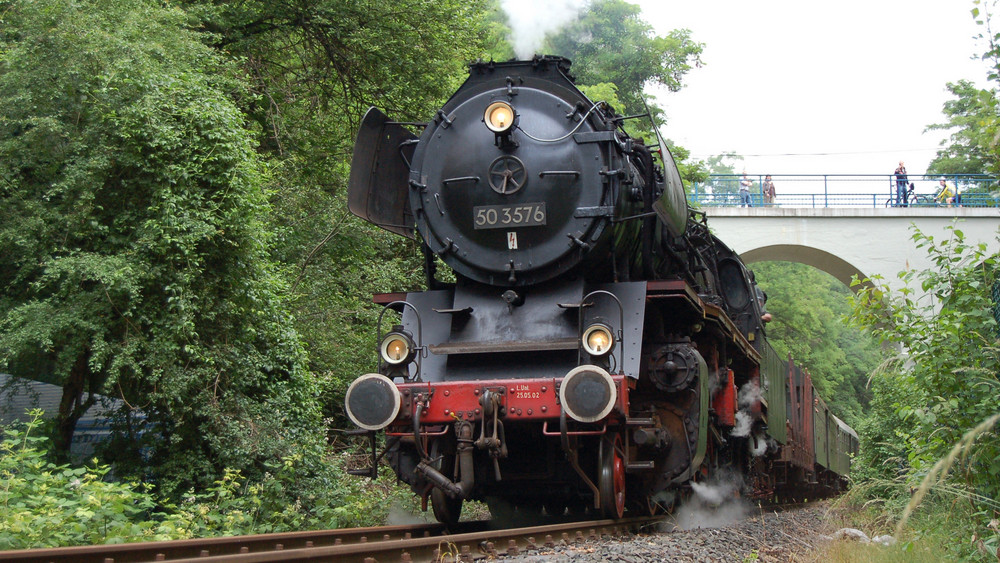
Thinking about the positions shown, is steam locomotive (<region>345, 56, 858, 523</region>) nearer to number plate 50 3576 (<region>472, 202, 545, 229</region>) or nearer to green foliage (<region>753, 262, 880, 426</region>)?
number plate 50 3576 (<region>472, 202, 545, 229</region>)

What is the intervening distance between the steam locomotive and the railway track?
0.28 metres

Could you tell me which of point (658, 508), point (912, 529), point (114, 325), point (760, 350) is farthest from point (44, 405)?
point (912, 529)

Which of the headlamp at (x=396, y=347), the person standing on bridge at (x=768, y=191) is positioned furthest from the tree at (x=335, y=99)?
the person standing on bridge at (x=768, y=191)

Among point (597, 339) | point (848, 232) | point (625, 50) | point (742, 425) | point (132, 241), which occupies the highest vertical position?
→ point (625, 50)

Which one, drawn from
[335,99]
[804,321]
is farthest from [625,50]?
[335,99]

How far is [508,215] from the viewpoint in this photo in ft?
20.9

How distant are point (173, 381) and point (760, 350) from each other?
5644mm

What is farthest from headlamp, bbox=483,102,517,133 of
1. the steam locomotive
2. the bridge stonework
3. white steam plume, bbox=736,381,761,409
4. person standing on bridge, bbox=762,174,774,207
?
person standing on bridge, bbox=762,174,774,207

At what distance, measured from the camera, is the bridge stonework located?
2006 cm

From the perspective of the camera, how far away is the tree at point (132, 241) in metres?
6.86

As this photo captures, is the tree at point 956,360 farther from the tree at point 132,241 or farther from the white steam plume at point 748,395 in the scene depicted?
the tree at point 132,241

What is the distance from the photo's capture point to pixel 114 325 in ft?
22.9

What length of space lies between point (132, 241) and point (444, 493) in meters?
3.44

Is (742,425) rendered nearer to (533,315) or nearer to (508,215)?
(533,315)
